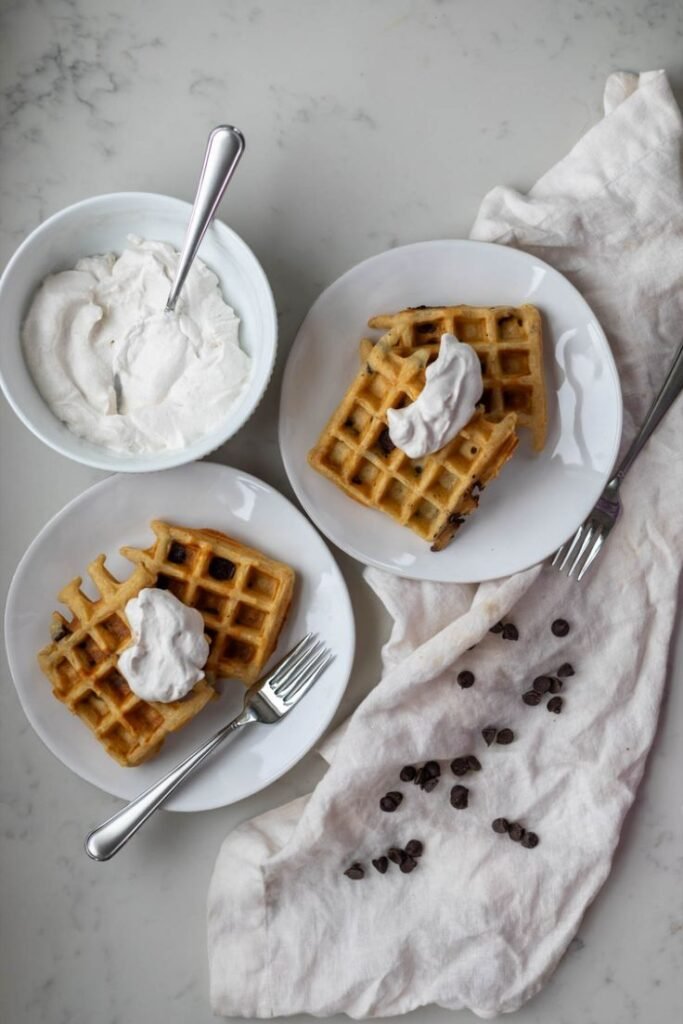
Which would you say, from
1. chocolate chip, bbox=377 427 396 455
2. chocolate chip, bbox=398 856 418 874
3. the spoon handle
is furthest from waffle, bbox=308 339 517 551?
chocolate chip, bbox=398 856 418 874

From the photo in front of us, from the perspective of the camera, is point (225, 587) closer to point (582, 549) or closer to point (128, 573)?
point (128, 573)

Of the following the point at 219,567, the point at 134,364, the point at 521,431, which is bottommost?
the point at 219,567

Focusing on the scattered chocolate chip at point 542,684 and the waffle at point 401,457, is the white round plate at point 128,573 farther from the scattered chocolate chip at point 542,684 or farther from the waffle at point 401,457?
the scattered chocolate chip at point 542,684

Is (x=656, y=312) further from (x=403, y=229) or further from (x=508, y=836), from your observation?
(x=508, y=836)

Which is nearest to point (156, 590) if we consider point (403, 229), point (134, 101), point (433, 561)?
point (433, 561)

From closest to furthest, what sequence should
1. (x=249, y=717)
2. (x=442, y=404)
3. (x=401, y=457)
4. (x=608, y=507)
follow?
(x=442, y=404), (x=401, y=457), (x=249, y=717), (x=608, y=507)

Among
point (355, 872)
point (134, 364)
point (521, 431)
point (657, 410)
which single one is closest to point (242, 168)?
point (134, 364)

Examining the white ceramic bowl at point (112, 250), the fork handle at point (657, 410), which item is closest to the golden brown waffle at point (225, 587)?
the white ceramic bowl at point (112, 250)
